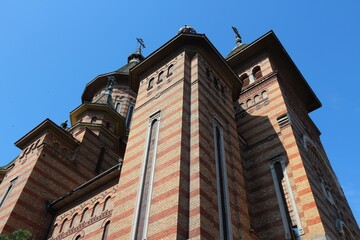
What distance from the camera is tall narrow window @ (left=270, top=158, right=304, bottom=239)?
12.7 metres

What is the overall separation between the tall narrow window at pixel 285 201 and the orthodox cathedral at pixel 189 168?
43 millimetres

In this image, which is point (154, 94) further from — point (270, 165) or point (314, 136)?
point (314, 136)

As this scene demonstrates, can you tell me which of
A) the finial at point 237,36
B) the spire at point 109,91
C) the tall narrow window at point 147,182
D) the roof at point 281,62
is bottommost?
the tall narrow window at point 147,182

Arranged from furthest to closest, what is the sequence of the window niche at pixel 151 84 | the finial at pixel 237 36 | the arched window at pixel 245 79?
the finial at pixel 237 36
the arched window at pixel 245 79
the window niche at pixel 151 84

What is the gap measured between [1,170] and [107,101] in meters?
8.42

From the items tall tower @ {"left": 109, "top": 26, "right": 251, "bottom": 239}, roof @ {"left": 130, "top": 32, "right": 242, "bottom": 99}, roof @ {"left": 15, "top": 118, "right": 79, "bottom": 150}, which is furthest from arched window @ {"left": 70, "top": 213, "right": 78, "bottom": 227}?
roof @ {"left": 130, "top": 32, "right": 242, "bottom": 99}

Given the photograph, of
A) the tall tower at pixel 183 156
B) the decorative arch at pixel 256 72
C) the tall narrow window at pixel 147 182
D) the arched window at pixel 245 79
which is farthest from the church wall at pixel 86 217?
the decorative arch at pixel 256 72

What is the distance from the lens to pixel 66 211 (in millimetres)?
15930

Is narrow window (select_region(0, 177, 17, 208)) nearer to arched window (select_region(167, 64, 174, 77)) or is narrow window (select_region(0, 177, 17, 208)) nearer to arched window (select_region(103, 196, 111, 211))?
arched window (select_region(103, 196, 111, 211))

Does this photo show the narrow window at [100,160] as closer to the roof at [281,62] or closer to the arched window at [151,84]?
the arched window at [151,84]

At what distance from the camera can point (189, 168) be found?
1093 cm

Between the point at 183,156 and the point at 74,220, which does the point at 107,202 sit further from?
the point at 183,156

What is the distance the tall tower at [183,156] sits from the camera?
9.81 metres

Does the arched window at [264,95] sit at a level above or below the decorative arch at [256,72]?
below
